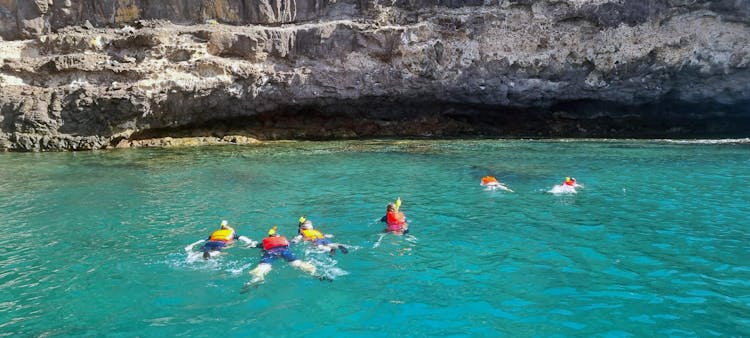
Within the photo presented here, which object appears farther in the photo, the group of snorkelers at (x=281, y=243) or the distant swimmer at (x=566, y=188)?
the distant swimmer at (x=566, y=188)

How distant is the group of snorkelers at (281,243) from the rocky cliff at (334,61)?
60.7ft

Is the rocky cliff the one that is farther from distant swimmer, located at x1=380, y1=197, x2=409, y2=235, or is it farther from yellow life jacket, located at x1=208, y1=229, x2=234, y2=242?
yellow life jacket, located at x1=208, y1=229, x2=234, y2=242

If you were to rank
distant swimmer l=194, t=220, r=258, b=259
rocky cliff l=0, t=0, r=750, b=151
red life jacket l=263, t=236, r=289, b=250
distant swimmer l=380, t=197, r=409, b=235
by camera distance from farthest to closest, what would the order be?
rocky cliff l=0, t=0, r=750, b=151 → distant swimmer l=380, t=197, r=409, b=235 → distant swimmer l=194, t=220, r=258, b=259 → red life jacket l=263, t=236, r=289, b=250

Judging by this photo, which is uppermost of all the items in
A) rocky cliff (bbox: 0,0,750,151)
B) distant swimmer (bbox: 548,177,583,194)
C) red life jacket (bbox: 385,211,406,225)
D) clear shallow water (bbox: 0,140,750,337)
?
rocky cliff (bbox: 0,0,750,151)

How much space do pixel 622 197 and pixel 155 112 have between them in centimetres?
2205

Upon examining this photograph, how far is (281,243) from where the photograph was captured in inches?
387

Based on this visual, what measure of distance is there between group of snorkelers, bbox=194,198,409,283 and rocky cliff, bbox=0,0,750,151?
18.5 metres

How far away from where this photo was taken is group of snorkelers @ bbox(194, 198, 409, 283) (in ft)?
30.5

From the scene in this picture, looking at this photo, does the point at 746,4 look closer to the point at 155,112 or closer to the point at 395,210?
the point at 395,210

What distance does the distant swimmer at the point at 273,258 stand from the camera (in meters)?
9.02

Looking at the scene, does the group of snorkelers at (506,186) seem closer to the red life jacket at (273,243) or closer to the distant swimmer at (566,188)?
the distant swimmer at (566,188)

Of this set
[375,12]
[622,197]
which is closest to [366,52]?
[375,12]

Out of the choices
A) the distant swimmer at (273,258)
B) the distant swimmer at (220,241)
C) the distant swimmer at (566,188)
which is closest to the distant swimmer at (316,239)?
the distant swimmer at (273,258)

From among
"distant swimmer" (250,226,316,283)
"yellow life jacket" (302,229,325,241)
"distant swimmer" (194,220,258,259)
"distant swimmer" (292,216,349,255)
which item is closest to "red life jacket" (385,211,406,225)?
"distant swimmer" (292,216,349,255)
